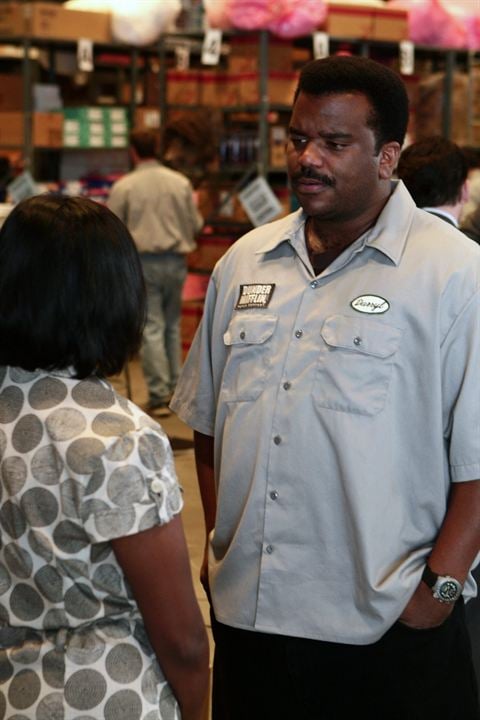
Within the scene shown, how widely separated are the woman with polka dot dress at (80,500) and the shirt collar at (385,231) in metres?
0.57

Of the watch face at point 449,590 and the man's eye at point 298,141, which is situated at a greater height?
the man's eye at point 298,141

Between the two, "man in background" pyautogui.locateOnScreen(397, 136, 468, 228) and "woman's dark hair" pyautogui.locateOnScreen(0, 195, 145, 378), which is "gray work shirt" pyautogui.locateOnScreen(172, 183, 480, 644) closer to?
"woman's dark hair" pyautogui.locateOnScreen(0, 195, 145, 378)

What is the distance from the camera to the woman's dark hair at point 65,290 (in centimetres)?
153

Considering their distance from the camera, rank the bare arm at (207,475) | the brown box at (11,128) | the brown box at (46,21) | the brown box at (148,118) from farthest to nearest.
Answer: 1. the brown box at (148,118)
2. the brown box at (11,128)
3. the brown box at (46,21)
4. the bare arm at (207,475)

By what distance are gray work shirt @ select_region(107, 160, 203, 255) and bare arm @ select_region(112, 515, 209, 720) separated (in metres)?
5.50

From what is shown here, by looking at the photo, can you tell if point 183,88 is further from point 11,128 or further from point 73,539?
point 73,539

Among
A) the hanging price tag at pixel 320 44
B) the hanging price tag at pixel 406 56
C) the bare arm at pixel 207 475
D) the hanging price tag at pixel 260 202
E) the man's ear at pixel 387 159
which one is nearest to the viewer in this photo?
the man's ear at pixel 387 159

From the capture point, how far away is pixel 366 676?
1962mm

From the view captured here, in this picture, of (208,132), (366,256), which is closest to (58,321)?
(366,256)

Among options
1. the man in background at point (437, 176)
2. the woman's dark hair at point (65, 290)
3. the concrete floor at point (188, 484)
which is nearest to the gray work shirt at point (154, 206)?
the concrete floor at point (188, 484)

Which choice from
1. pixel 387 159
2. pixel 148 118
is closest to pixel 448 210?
pixel 387 159

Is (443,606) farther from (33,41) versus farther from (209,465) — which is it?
(33,41)

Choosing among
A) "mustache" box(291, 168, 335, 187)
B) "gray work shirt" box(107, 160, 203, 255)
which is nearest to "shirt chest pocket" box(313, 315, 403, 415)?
"mustache" box(291, 168, 335, 187)

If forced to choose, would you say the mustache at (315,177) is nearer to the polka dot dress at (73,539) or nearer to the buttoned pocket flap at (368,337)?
the buttoned pocket flap at (368,337)
